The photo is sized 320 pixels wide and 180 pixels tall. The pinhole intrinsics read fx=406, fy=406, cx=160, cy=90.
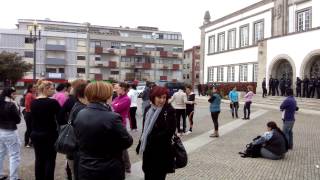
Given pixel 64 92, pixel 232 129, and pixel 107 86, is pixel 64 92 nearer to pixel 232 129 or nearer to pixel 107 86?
pixel 107 86

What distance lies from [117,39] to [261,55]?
4057 centimetres

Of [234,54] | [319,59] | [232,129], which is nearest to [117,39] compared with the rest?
[234,54]

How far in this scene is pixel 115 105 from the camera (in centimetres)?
899

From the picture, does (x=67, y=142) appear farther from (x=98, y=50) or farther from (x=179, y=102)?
(x=98, y=50)

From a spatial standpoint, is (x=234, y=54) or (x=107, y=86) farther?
(x=234, y=54)

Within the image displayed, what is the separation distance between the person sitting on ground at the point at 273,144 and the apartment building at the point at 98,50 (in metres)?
62.0

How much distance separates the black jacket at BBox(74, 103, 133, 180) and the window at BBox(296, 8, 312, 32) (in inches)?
1398

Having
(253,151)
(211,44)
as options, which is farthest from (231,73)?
(253,151)

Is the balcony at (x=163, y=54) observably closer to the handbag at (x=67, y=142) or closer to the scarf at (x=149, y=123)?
the scarf at (x=149, y=123)

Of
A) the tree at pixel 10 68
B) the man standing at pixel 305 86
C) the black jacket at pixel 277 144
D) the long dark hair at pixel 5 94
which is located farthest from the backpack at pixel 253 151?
the tree at pixel 10 68

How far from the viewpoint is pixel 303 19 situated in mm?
37094

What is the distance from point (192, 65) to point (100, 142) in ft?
278

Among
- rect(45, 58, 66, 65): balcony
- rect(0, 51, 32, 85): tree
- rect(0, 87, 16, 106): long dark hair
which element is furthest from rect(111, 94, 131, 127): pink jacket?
rect(45, 58, 66, 65): balcony

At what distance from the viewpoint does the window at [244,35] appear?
152ft
